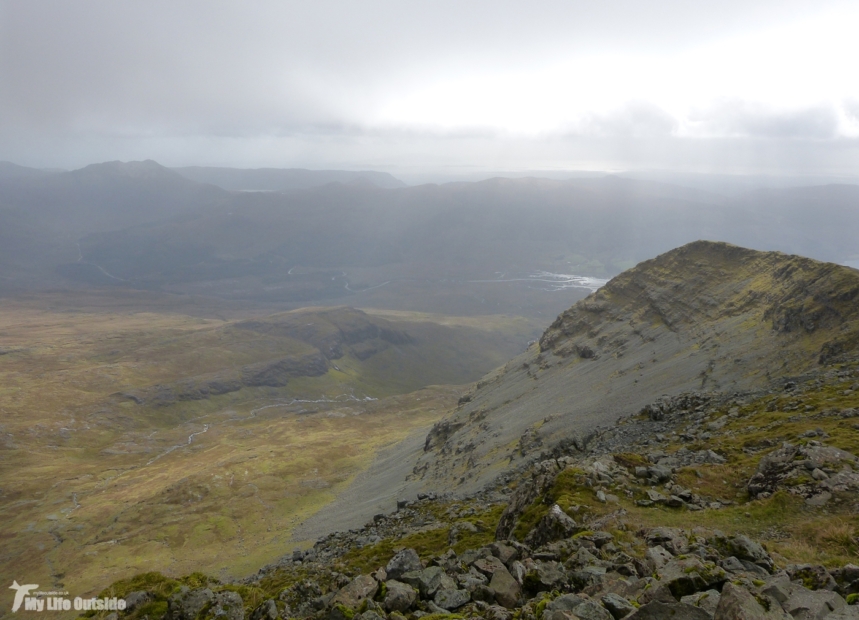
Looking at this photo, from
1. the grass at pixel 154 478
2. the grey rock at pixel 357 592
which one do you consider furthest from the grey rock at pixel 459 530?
the grass at pixel 154 478

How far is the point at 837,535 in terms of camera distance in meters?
18.0

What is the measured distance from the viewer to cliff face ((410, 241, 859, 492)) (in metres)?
55.7

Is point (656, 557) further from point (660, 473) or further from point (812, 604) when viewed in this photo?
point (660, 473)

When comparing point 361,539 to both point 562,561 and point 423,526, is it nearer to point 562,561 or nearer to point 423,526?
point 423,526

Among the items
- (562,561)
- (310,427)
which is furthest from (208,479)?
(562,561)

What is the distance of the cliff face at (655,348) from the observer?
5566 centimetres

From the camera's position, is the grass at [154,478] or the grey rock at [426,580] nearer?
the grey rock at [426,580]

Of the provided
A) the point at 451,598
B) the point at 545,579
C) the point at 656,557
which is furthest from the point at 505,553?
the point at 656,557

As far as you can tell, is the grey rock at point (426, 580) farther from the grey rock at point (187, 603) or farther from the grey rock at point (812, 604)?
the grey rock at point (812, 604)

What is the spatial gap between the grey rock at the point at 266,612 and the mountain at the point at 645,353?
39677mm

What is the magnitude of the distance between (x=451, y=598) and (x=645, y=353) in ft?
229

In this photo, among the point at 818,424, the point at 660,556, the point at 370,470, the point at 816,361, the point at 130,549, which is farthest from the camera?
the point at 370,470

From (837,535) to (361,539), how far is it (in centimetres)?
3837

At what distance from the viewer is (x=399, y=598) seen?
17594 millimetres
